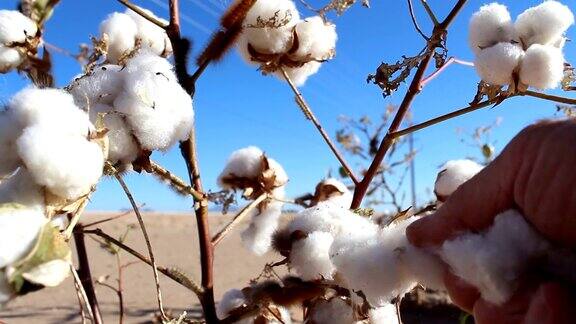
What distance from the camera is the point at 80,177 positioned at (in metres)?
0.58

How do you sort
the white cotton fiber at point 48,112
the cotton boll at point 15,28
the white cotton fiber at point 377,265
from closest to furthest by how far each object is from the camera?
the white cotton fiber at point 48,112, the white cotton fiber at point 377,265, the cotton boll at point 15,28

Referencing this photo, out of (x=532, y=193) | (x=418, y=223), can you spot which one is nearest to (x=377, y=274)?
(x=418, y=223)

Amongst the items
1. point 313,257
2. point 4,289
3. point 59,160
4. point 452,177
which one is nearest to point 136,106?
point 59,160

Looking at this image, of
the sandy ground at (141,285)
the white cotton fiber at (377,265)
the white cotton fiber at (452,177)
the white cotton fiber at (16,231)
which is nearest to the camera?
the white cotton fiber at (16,231)

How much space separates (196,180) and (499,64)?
471 millimetres

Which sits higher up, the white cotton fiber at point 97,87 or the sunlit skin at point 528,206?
the sunlit skin at point 528,206

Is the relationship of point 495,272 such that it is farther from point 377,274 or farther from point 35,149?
point 35,149

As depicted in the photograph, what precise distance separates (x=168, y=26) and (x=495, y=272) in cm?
53

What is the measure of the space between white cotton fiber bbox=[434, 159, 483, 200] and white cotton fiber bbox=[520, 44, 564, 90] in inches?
7.2

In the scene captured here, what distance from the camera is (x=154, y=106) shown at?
688 millimetres

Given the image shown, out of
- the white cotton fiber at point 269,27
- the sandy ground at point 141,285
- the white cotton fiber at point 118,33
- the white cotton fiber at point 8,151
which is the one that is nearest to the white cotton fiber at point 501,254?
the white cotton fiber at point 8,151

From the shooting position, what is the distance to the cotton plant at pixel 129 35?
42.7 inches

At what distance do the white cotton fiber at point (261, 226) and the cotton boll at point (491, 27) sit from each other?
0.45 meters

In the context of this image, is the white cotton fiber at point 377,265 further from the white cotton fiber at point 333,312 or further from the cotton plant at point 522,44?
the cotton plant at point 522,44
